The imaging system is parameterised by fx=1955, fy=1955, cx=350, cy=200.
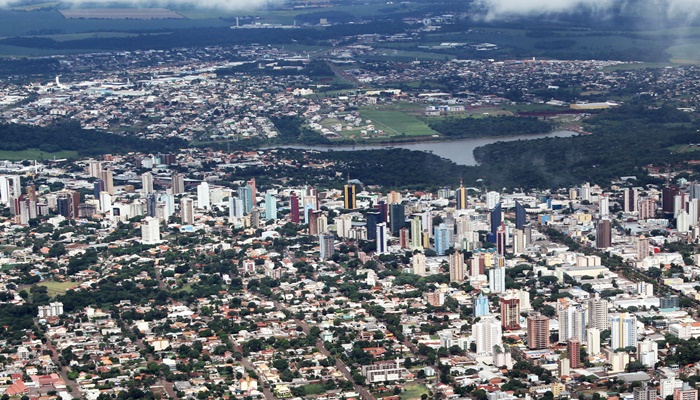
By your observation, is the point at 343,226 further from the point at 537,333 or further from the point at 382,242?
the point at 537,333

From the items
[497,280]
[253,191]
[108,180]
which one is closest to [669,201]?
[497,280]

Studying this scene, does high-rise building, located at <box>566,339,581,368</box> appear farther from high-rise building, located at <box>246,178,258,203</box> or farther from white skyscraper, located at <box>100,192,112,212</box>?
white skyscraper, located at <box>100,192,112,212</box>

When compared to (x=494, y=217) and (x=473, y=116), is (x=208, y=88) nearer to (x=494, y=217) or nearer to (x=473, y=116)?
(x=473, y=116)

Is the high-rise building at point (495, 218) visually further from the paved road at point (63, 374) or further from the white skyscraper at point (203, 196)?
the paved road at point (63, 374)

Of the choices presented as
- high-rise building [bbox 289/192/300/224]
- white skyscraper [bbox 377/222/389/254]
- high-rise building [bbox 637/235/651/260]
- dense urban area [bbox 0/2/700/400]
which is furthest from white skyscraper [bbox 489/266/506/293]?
high-rise building [bbox 289/192/300/224]

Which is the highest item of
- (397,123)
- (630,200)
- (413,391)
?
(630,200)

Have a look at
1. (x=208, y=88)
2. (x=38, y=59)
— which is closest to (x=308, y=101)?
(x=208, y=88)

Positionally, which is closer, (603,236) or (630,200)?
(603,236)
